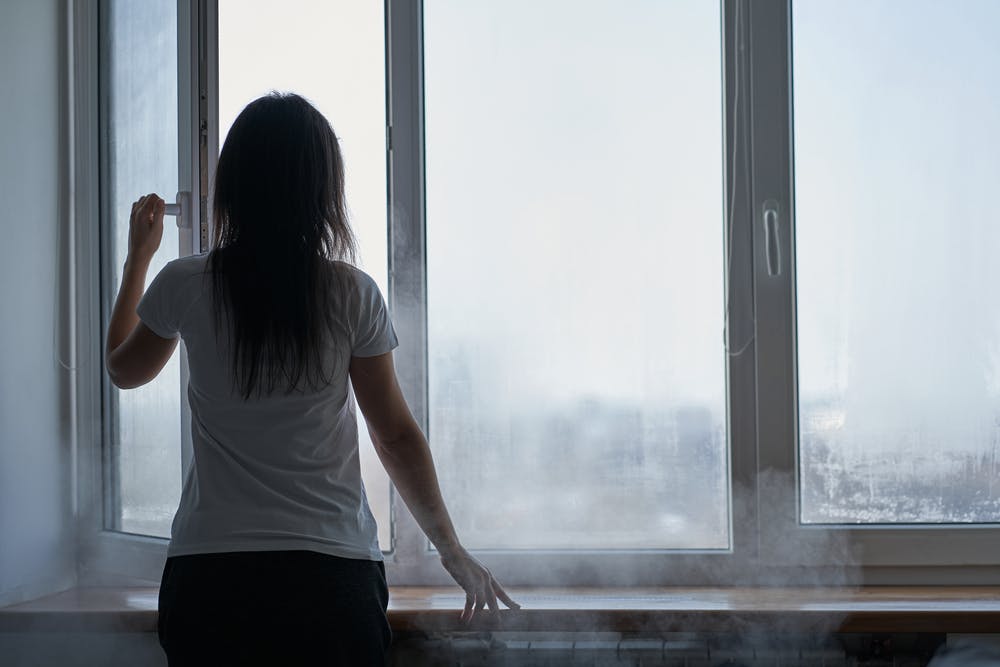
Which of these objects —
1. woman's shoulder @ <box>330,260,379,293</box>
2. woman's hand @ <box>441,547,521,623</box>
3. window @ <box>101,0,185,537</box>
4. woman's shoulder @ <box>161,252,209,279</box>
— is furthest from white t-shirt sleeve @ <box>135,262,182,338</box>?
window @ <box>101,0,185,537</box>

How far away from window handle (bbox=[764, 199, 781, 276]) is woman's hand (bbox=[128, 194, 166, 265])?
105 centimetres

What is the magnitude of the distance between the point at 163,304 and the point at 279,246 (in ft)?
0.51

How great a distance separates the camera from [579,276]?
5.39ft

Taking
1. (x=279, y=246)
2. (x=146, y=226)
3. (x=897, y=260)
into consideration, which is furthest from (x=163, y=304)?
(x=897, y=260)

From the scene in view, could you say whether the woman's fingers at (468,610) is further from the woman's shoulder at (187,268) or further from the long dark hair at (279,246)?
the woman's shoulder at (187,268)

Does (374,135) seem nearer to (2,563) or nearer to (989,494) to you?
(2,563)

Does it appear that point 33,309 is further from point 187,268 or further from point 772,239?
point 772,239

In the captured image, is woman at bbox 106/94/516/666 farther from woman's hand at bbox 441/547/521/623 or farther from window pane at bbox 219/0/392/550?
window pane at bbox 219/0/392/550

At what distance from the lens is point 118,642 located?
1.51m

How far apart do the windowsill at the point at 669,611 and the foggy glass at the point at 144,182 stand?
7.9 inches

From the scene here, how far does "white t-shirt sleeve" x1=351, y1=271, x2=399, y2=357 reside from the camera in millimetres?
1061

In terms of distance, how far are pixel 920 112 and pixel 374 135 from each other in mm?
1029

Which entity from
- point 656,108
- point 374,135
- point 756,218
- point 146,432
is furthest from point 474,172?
point 146,432

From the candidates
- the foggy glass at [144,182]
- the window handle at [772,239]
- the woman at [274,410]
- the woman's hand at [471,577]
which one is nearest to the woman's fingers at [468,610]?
the woman's hand at [471,577]
